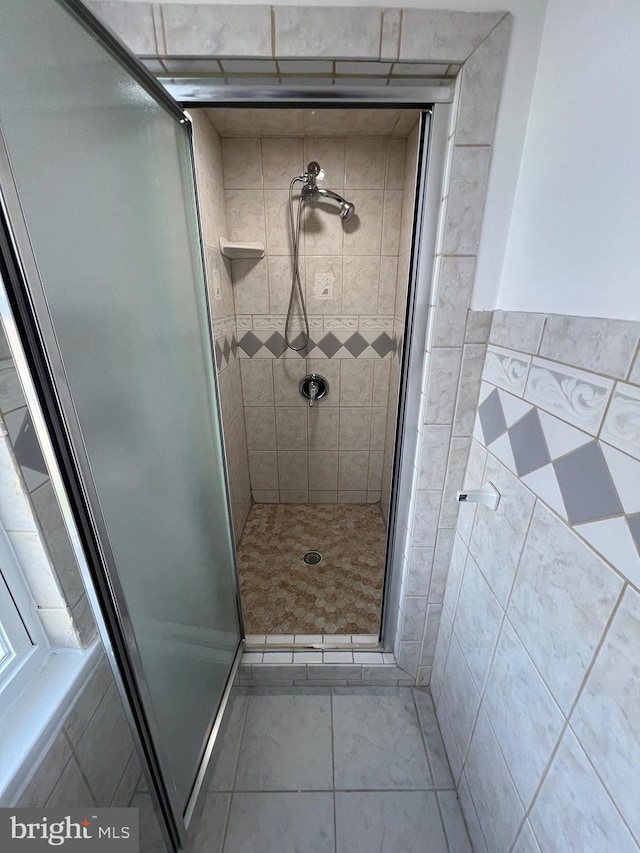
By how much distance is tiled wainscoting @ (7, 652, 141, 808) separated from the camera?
629 mm

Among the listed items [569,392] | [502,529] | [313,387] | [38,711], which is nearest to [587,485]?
[569,392]

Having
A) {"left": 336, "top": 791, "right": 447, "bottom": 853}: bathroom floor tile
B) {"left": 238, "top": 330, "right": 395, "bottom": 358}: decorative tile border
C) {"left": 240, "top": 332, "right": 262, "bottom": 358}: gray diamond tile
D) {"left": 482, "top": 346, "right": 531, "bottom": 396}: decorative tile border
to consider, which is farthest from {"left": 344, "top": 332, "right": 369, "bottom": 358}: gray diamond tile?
{"left": 336, "top": 791, "right": 447, "bottom": 853}: bathroom floor tile

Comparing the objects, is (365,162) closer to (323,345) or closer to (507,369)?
(323,345)

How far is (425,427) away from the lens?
0.89m

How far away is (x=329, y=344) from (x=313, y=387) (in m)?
0.27

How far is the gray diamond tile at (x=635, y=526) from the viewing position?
0.43 metres

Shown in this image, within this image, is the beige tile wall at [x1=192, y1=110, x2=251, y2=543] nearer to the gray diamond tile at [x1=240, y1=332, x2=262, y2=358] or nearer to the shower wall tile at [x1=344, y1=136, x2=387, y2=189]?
the gray diamond tile at [x1=240, y1=332, x2=262, y2=358]

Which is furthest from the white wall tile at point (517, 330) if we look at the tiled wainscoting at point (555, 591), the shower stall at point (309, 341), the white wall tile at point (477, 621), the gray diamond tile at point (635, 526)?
the shower stall at point (309, 341)

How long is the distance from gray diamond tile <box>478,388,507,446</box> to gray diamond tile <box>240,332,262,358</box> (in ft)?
4.52

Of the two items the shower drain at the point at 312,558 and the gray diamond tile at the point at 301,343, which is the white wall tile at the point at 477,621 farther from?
the gray diamond tile at the point at 301,343

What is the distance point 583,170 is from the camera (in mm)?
532

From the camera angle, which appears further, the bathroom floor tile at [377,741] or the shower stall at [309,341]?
the shower stall at [309,341]

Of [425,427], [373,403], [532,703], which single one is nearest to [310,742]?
[532,703]

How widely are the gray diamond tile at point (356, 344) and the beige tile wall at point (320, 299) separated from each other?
0.05 m
